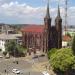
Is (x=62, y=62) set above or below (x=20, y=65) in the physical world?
above

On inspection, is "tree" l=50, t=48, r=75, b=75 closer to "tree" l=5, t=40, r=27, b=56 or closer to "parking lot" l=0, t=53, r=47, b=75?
"parking lot" l=0, t=53, r=47, b=75

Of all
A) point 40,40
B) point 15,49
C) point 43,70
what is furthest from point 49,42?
point 43,70

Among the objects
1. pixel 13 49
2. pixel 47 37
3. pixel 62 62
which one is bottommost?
pixel 13 49

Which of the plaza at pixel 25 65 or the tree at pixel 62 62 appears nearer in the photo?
the tree at pixel 62 62

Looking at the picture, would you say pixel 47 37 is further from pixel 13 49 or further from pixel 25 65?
pixel 25 65

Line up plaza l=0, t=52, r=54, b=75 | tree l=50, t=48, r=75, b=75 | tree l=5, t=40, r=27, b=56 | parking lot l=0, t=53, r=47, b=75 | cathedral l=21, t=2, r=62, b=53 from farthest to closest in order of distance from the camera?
cathedral l=21, t=2, r=62, b=53 → tree l=5, t=40, r=27, b=56 → plaza l=0, t=52, r=54, b=75 → parking lot l=0, t=53, r=47, b=75 → tree l=50, t=48, r=75, b=75

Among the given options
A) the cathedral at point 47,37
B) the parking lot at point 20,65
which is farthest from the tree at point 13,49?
the parking lot at point 20,65

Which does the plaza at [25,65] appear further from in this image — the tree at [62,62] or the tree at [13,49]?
the tree at [62,62]

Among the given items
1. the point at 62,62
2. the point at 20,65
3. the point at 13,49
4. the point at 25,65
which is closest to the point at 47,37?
the point at 13,49

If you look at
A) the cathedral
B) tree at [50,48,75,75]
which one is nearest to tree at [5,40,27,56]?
the cathedral

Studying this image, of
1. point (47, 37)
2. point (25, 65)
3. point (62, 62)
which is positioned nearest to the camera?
point (62, 62)

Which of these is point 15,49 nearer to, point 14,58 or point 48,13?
point 14,58

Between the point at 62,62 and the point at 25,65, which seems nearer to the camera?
the point at 62,62

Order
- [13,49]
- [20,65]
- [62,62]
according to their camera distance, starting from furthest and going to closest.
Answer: [13,49]
[20,65]
[62,62]
